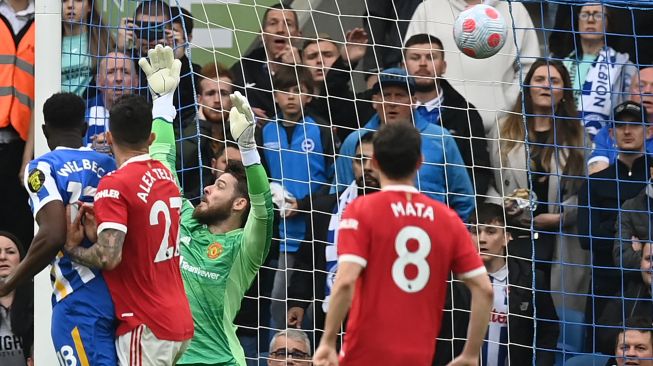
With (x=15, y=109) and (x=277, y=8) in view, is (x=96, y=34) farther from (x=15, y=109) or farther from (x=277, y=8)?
(x=277, y=8)

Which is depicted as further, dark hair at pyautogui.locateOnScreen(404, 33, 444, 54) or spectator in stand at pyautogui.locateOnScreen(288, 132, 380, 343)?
dark hair at pyautogui.locateOnScreen(404, 33, 444, 54)

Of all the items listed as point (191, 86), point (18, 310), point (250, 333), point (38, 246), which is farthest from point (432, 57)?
point (38, 246)

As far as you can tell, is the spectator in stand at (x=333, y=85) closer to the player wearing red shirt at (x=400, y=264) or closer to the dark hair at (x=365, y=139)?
the dark hair at (x=365, y=139)

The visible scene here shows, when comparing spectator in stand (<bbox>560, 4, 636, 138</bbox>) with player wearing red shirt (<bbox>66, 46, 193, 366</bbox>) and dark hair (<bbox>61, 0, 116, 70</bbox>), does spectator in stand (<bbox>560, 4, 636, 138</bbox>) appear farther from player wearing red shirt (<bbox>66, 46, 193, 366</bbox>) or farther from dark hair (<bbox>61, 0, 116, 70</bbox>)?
player wearing red shirt (<bbox>66, 46, 193, 366</bbox>)

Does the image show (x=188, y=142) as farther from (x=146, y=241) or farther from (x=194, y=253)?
(x=146, y=241)

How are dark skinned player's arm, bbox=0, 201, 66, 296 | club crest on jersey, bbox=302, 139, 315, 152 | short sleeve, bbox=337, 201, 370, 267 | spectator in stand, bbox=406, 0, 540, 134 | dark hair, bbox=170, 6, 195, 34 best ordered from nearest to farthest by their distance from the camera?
short sleeve, bbox=337, 201, 370, 267, dark skinned player's arm, bbox=0, 201, 66, 296, dark hair, bbox=170, 6, 195, 34, club crest on jersey, bbox=302, 139, 315, 152, spectator in stand, bbox=406, 0, 540, 134

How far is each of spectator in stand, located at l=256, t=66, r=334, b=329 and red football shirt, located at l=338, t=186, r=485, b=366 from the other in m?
4.04

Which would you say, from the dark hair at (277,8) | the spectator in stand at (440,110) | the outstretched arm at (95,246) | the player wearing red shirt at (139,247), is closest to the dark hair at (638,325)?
the spectator in stand at (440,110)

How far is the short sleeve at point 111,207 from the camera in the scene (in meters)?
7.06

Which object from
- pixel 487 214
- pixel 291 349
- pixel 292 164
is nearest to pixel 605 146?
pixel 487 214

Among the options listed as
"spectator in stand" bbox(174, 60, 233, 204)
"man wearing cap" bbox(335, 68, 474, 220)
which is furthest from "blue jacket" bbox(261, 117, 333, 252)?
"spectator in stand" bbox(174, 60, 233, 204)

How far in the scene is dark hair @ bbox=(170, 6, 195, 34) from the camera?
10047mm

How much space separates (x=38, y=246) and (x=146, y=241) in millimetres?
562

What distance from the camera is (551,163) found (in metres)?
10.8
